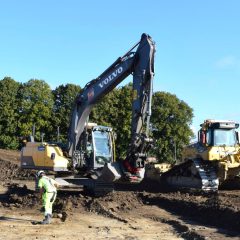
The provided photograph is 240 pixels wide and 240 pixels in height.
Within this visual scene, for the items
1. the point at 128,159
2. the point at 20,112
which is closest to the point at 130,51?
the point at 128,159

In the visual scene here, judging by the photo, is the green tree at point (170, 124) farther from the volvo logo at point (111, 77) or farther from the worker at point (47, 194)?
the worker at point (47, 194)

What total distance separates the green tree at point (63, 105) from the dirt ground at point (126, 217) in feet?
115

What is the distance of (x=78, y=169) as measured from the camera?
16.8 metres

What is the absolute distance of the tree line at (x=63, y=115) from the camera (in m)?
51.3

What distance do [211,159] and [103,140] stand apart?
14.8ft

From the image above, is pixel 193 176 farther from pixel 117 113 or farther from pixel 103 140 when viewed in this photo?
pixel 117 113

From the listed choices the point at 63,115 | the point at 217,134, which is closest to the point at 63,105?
the point at 63,115

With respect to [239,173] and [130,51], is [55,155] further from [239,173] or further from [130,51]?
[239,173]

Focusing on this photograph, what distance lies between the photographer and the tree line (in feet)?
168

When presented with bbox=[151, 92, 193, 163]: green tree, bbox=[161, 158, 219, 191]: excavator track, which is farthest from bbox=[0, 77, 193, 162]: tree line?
bbox=[161, 158, 219, 191]: excavator track

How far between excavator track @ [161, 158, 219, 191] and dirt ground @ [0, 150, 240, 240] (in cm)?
69

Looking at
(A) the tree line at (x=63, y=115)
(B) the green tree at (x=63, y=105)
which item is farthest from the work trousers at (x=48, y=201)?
(B) the green tree at (x=63, y=105)

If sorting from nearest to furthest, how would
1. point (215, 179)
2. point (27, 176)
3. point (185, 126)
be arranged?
point (215, 179) → point (27, 176) → point (185, 126)

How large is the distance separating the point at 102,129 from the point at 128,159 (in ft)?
10.9
